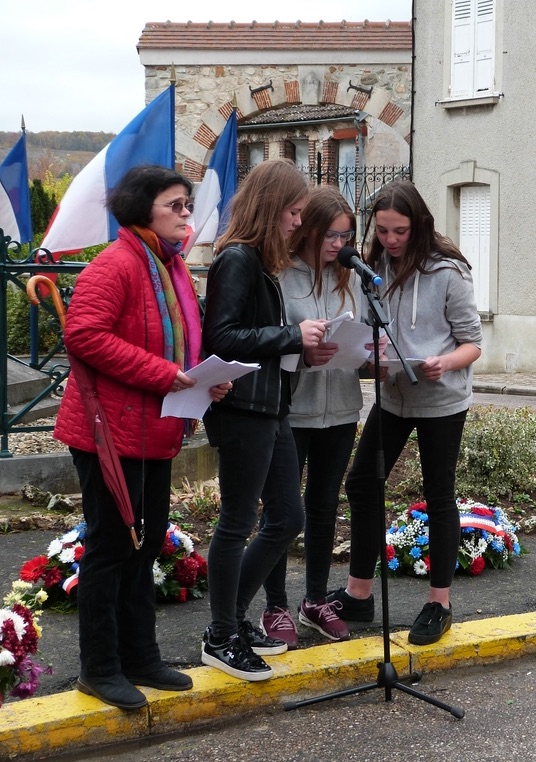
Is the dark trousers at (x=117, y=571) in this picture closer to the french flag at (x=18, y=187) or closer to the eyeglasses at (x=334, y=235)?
the eyeglasses at (x=334, y=235)

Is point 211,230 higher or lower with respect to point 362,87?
lower

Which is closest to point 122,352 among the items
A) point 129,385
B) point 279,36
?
point 129,385

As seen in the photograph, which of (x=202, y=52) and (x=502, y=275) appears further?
Answer: (x=202, y=52)

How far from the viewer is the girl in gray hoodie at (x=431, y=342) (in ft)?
14.7

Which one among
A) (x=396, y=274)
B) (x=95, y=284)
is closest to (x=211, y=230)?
(x=396, y=274)

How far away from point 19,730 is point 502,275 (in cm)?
1553

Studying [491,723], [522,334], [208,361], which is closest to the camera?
[208,361]

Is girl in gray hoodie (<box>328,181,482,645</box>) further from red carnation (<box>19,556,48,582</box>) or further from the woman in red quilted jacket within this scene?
red carnation (<box>19,556,48,582</box>)

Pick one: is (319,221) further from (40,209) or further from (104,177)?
(40,209)

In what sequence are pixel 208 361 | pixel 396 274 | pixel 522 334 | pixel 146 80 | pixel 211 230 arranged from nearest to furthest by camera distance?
pixel 208 361 < pixel 396 274 < pixel 211 230 < pixel 522 334 < pixel 146 80

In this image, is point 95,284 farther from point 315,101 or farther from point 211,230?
point 315,101

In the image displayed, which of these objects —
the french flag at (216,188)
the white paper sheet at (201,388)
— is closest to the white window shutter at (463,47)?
the french flag at (216,188)

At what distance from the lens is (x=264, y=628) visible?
4605 mm

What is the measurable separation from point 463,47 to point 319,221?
15.1 metres
